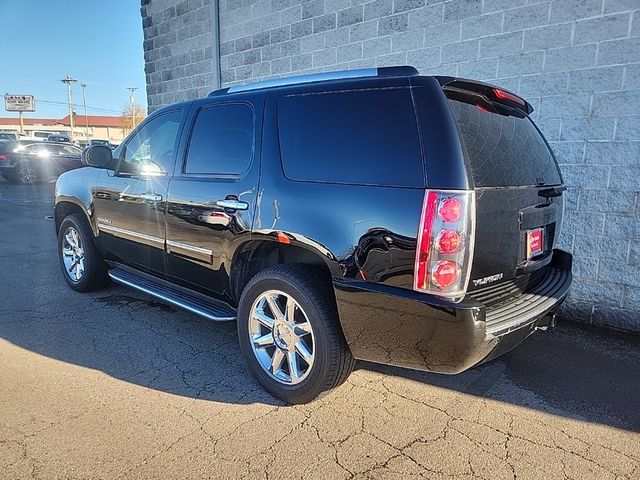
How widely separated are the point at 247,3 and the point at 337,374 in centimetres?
624

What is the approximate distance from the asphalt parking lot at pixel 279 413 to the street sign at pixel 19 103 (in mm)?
64508

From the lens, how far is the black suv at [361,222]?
2258 millimetres

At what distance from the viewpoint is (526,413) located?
2844 millimetres

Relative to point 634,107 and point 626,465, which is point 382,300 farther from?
point 634,107

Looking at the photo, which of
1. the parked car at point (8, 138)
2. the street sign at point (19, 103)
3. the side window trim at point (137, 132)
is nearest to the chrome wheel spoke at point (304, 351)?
the side window trim at point (137, 132)

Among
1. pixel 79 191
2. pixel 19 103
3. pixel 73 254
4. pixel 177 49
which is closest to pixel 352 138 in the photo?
pixel 79 191

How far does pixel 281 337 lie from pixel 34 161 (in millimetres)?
18641

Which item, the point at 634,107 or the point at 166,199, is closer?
the point at 166,199

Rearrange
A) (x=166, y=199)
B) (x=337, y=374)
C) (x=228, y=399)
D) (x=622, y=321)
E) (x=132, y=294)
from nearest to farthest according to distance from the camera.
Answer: (x=337, y=374)
(x=228, y=399)
(x=166, y=199)
(x=622, y=321)
(x=132, y=294)

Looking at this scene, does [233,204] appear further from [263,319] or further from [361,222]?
[361,222]

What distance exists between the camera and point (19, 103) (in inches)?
2234

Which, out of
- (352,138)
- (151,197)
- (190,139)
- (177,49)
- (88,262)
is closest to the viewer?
(352,138)

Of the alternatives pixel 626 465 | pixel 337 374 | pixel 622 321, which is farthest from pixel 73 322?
pixel 622 321

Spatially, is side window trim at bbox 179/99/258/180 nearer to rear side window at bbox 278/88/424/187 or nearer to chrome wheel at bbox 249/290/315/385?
rear side window at bbox 278/88/424/187
